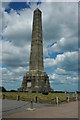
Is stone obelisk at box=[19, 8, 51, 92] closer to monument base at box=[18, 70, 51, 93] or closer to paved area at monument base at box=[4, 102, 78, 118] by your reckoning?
monument base at box=[18, 70, 51, 93]

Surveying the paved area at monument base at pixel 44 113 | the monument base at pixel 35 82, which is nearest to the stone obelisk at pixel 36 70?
the monument base at pixel 35 82

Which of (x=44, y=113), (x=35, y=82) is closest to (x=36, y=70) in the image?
(x=35, y=82)

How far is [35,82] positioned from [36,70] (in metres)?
2.27

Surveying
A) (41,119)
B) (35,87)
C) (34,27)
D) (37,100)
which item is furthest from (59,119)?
(34,27)

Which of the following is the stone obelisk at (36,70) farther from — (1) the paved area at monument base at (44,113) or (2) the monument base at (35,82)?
(1) the paved area at monument base at (44,113)

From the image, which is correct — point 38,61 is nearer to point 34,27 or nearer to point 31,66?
point 31,66

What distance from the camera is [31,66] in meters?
31.3

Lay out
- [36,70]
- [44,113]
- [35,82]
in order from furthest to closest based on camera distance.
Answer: [36,70], [35,82], [44,113]

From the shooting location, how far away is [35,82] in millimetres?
30156

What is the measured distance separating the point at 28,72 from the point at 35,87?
11.7 feet

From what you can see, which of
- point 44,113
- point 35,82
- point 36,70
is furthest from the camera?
point 36,70

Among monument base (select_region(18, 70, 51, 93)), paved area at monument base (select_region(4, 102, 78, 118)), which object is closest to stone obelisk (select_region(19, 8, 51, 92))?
monument base (select_region(18, 70, 51, 93))

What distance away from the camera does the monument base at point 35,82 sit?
29612 millimetres

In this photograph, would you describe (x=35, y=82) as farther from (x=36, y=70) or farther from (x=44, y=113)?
(x=44, y=113)
